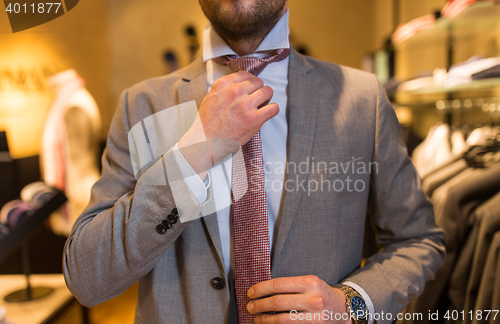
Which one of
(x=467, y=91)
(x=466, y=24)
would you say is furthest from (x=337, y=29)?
(x=466, y=24)

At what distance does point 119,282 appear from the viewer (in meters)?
0.61

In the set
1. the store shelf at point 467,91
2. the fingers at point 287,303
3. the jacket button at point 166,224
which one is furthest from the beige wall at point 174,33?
the fingers at point 287,303

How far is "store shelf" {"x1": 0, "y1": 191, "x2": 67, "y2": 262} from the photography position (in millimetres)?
750

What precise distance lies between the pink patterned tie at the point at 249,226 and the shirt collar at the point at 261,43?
21 cm

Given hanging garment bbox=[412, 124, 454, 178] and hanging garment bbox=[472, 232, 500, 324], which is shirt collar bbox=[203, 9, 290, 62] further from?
hanging garment bbox=[412, 124, 454, 178]

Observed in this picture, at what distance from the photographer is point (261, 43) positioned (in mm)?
A: 696

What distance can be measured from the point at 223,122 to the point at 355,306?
1.47ft

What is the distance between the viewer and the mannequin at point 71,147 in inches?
62.1

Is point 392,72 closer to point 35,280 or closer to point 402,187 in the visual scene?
point 402,187

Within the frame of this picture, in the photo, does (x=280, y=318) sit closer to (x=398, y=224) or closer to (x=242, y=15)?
(x=398, y=224)

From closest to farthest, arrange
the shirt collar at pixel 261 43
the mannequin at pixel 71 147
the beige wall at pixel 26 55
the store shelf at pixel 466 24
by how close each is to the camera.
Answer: the beige wall at pixel 26 55 < the shirt collar at pixel 261 43 < the store shelf at pixel 466 24 < the mannequin at pixel 71 147

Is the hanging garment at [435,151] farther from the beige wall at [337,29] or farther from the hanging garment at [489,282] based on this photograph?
the beige wall at [337,29]

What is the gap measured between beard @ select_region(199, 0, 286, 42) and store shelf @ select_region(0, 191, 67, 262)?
68 cm

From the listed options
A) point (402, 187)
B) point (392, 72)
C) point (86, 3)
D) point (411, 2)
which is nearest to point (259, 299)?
point (402, 187)
